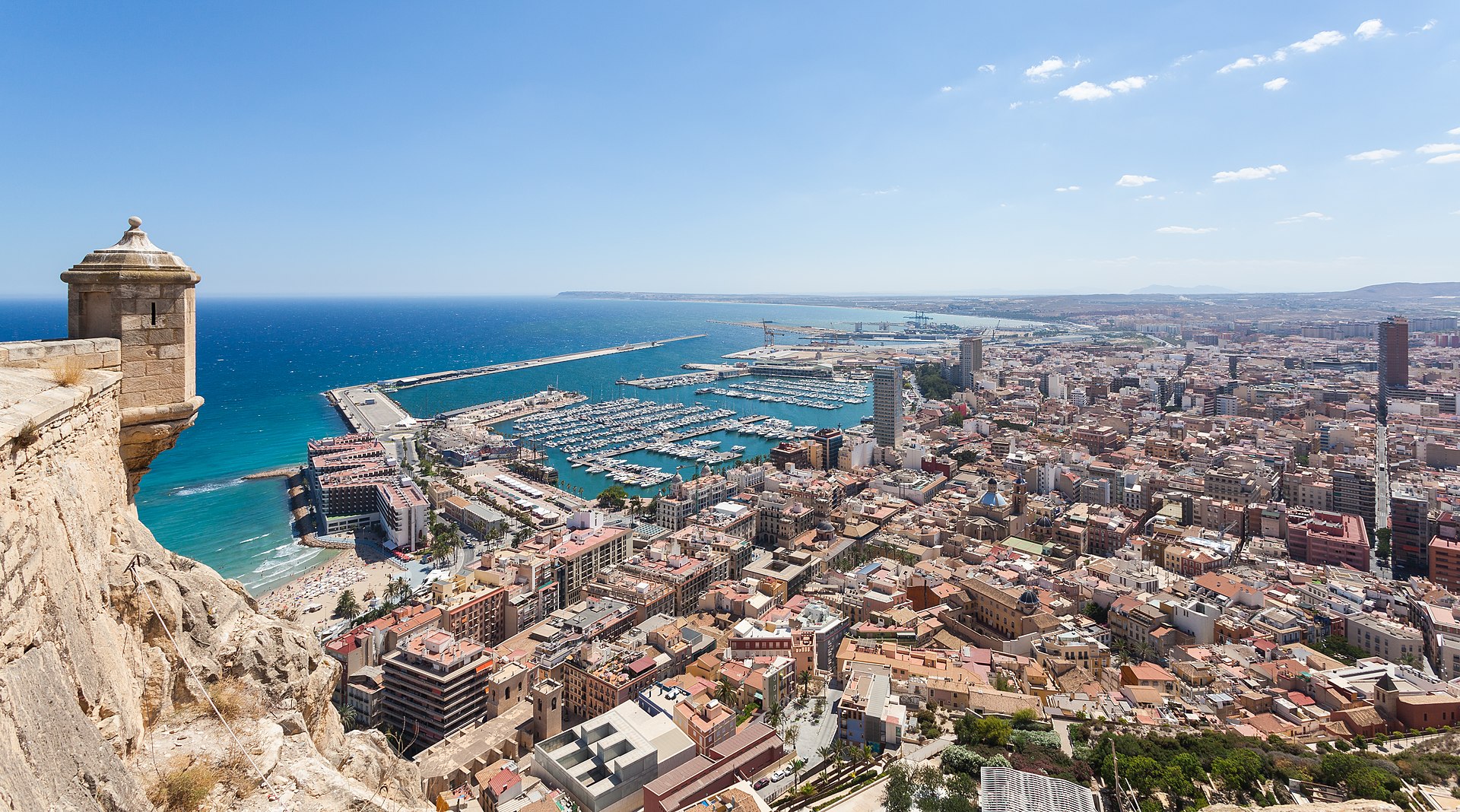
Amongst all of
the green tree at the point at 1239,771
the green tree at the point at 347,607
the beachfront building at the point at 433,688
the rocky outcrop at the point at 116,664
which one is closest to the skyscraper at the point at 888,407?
the green tree at the point at 347,607

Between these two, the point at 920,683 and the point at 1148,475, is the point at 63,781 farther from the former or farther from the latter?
the point at 1148,475

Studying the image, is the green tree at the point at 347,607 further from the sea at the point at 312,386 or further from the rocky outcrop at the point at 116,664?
the rocky outcrop at the point at 116,664

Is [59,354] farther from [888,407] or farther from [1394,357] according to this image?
[1394,357]

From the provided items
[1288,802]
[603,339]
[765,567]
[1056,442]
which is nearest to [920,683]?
[1288,802]

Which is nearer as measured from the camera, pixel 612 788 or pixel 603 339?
pixel 612 788

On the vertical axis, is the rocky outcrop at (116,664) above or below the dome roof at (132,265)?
below

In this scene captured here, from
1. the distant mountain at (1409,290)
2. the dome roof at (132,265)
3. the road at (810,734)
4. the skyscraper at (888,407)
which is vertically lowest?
the road at (810,734)

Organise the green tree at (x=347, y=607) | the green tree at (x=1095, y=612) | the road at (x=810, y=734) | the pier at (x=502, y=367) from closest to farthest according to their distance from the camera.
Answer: the road at (x=810, y=734), the green tree at (x=347, y=607), the green tree at (x=1095, y=612), the pier at (x=502, y=367)
